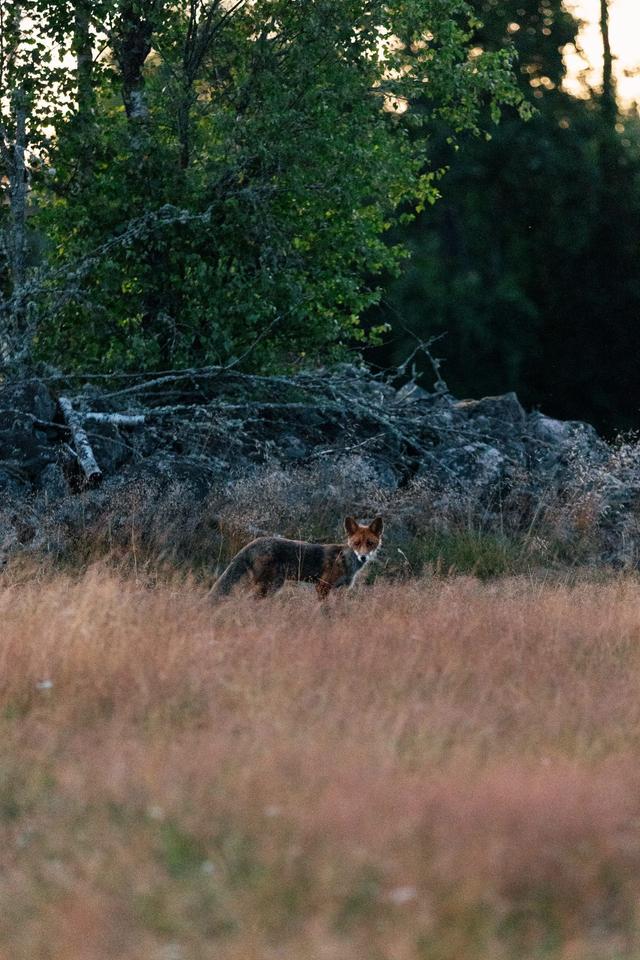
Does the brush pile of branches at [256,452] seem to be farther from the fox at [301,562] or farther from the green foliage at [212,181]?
the fox at [301,562]

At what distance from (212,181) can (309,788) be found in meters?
13.7

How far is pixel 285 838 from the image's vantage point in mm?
5703

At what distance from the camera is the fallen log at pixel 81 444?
15.4 meters

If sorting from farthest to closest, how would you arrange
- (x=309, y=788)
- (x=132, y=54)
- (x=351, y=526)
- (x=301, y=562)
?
(x=132, y=54) < (x=351, y=526) < (x=301, y=562) < (x=309, y=788)

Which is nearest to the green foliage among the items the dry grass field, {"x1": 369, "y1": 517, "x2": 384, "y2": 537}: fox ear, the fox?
{"x1": 369, "y1": 517, "x2": 384, "y2": 537}: fox ear

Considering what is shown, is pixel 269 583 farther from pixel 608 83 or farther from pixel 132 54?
pixel 608 83

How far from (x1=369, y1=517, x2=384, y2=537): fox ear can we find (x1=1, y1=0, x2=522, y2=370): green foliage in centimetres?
621

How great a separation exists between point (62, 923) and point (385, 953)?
49.6 inches

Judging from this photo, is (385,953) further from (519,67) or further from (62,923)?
(519,67)

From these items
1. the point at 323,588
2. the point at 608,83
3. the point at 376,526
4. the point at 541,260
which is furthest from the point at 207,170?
the point at 608,83

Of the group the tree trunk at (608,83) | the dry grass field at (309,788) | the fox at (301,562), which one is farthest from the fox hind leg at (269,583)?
the tree trunk at (608,83)

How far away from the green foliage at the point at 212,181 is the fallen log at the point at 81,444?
5.67 feet

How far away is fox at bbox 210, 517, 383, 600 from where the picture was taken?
39.2 feet

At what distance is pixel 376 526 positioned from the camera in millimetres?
12617
